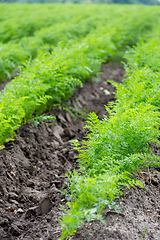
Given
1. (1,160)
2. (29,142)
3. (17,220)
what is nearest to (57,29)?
(29,142)

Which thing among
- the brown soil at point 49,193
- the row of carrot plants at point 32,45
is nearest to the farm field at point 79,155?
the brown soil at point 49,193

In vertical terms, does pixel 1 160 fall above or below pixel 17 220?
above

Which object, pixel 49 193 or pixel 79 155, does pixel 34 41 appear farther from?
pixel 79 155

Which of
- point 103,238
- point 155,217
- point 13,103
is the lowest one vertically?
point 155,217

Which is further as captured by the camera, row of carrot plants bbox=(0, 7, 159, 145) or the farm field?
row of carrot plants bbox=(0, 7, 159, 145)

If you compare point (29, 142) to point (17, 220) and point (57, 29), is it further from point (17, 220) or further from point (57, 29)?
point (57, 29)

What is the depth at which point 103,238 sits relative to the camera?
262 cm

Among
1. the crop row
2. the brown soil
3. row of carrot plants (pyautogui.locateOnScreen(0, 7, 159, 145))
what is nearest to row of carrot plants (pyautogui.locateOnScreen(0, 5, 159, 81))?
the crop row

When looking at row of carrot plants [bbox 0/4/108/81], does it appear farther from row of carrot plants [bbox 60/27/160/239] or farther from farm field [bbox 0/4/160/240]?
row of carrot plants [bbox 60/27/160/239]

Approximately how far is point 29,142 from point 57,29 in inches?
243

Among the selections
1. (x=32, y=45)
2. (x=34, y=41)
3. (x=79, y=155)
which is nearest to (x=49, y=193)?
(x=79, y=155)

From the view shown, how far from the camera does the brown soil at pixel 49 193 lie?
281 centimetres

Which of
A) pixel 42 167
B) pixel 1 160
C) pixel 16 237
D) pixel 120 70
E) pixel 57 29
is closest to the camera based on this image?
pixel 16 237

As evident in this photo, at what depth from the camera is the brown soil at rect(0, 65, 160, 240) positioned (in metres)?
2.81
